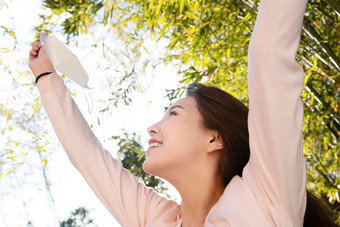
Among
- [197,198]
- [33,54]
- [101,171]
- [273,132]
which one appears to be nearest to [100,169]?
[101,171]

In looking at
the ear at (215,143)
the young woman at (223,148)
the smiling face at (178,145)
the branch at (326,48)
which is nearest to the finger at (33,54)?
the young woman at (223,148)

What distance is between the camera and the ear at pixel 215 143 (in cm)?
153

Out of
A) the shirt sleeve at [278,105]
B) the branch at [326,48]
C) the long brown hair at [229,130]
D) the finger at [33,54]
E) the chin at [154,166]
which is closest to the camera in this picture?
the shirt sleeve at [278,105]

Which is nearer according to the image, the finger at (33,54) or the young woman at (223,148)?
the young woman at (223,148)

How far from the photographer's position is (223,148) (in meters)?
1.55

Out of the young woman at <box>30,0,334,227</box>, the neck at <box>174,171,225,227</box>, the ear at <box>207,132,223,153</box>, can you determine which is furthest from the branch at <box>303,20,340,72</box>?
the neck at <box>174,171,225,227</box>

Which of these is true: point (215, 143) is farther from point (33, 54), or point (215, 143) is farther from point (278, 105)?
point (33, 54)

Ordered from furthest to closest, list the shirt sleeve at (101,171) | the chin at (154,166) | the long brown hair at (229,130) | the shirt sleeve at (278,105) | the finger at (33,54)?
the finger at (33,54) → the shirt sleeve at (101,171) → the long brown hair at (229,130) → the chin at (154,166) → the shirt sleeve at (278,105)

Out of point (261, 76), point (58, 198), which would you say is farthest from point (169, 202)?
point (58, 198)

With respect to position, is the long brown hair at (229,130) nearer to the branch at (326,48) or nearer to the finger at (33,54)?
the finger at (33,54)

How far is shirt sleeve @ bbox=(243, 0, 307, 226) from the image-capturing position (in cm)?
114

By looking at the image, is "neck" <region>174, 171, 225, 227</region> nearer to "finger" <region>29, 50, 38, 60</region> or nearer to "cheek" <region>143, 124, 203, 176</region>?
"cheek" <region>143, 124, 203, 176</region>

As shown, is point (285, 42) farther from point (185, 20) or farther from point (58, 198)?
point (58, 198)

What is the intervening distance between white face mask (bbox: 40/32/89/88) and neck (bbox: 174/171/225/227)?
0.51 m
